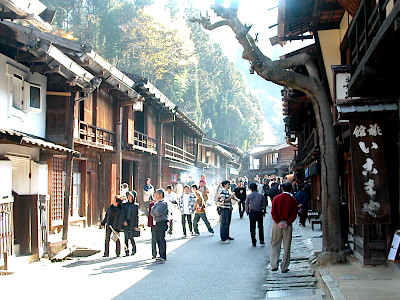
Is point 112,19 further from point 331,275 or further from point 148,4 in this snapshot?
point 331,275

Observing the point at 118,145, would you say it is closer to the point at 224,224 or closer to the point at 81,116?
the point at 81,116

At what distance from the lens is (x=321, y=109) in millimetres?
10789

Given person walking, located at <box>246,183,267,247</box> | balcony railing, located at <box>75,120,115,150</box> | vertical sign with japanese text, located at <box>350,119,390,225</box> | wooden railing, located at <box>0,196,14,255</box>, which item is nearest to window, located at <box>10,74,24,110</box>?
wooden railing, located at <box>0,196,14,255</box>

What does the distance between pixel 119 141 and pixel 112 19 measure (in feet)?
144

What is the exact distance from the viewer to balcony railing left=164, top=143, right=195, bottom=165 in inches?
1265

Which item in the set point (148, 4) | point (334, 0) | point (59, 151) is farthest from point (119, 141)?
point (148, 4)

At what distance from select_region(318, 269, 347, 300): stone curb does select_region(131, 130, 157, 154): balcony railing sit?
16.1 meters

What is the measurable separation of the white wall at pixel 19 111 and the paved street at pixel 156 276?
12.2 ft

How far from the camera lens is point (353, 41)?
10.3 m

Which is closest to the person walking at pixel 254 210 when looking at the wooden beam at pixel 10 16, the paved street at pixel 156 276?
the paved street at pixel 156 276

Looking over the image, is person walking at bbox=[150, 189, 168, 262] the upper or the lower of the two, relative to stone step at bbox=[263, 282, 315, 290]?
upper

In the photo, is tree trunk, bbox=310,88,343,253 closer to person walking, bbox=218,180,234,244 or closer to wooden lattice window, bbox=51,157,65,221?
person walking, bbox=218,180,234,244

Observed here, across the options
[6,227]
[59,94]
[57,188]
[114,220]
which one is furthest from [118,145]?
[6,227]

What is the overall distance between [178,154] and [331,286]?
91.2ft
